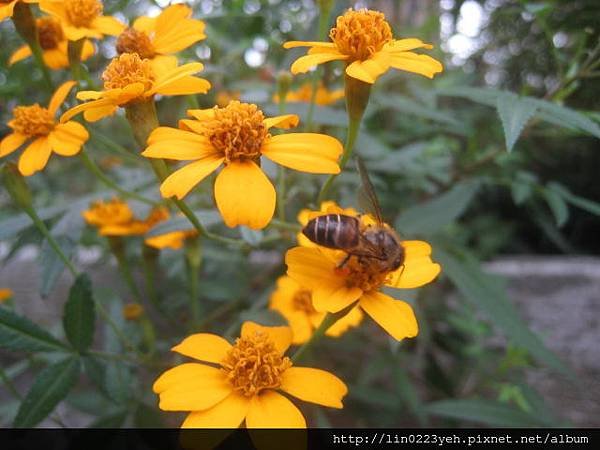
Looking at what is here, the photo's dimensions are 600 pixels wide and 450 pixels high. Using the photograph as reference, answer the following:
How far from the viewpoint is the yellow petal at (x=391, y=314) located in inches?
26.4

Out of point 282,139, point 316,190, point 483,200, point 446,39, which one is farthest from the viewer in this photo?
point 483,200

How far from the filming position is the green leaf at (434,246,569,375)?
42.8 inches

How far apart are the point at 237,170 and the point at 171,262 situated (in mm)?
751

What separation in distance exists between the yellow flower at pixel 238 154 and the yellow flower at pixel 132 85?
4cm

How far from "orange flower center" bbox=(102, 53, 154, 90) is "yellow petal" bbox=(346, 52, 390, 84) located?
278mm

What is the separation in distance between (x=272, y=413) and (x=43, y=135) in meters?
0.59

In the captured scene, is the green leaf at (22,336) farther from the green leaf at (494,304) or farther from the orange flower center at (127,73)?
the green leaf at (494,304)

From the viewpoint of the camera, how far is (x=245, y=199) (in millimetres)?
649

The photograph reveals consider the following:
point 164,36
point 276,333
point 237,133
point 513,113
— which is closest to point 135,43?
point 164,36

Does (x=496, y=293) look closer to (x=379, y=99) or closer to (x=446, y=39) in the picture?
(x=379, y=99)

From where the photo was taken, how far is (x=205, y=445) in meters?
0.63

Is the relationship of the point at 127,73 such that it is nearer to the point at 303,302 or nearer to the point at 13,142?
the point at 13,142

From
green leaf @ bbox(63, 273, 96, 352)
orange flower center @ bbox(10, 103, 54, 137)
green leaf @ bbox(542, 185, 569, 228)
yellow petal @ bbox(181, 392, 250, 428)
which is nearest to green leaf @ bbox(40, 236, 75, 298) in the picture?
green leaf @ bbox(63, 273, 96, 352)

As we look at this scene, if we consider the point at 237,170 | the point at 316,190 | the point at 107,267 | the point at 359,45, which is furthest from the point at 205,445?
the point at 107,267
